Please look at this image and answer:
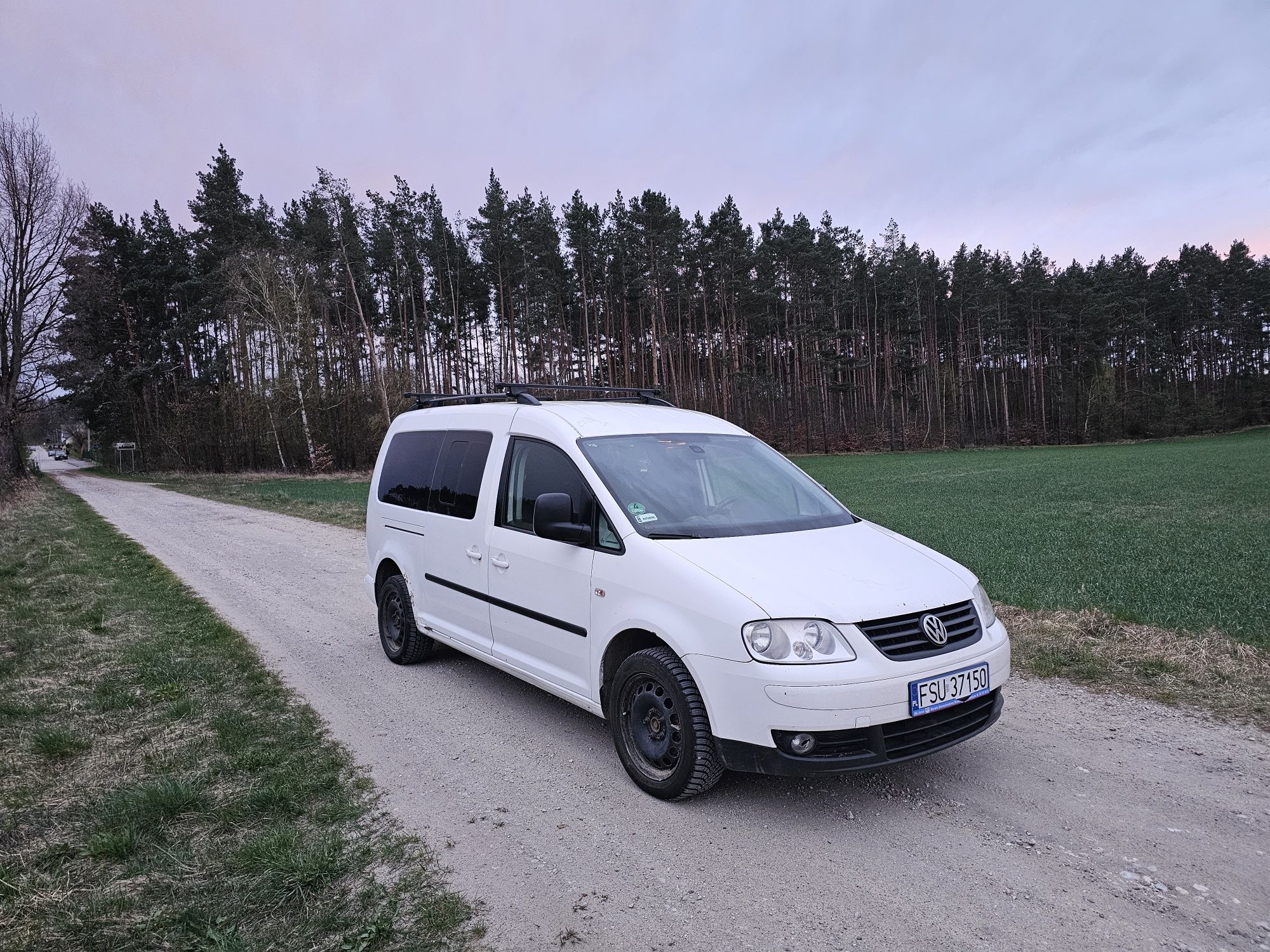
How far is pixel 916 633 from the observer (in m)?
A: 3.38

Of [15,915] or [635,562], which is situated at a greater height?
[635,562]

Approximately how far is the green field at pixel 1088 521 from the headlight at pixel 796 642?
481 centimetres

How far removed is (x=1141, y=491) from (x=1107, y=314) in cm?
6169

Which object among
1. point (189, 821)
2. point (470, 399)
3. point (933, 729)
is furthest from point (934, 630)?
point (470, 399)

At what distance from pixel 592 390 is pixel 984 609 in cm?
332

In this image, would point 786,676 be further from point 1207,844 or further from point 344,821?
point 344,821

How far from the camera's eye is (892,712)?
3.21 meters

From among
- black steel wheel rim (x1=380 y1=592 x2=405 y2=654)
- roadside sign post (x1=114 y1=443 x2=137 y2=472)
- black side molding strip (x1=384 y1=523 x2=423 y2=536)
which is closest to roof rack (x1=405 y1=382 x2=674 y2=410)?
black side molding strip (x1=384 y1=523 x2=423 y2=536)

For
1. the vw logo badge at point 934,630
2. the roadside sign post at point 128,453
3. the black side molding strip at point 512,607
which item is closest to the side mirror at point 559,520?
the black side molding strip at point 512,607

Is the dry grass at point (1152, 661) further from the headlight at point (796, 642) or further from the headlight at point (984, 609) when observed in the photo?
the headlight at point (796, 642)

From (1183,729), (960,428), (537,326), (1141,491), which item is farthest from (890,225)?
(1183,729)

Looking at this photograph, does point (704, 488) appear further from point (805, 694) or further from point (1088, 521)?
point (1088, 521)

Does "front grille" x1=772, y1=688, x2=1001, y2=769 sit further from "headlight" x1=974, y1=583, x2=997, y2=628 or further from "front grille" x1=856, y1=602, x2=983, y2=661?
"headlight" x1=974, y1=583, x2=997, y2=628

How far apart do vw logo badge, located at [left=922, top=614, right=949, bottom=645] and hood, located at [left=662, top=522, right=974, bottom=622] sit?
60mm
